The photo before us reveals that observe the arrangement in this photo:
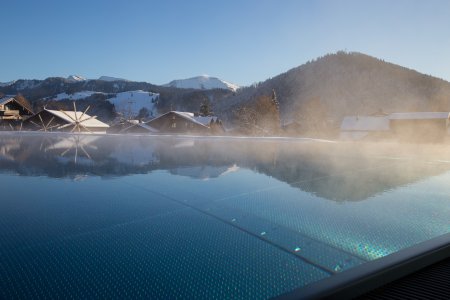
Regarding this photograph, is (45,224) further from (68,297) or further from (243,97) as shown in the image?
(243,97)

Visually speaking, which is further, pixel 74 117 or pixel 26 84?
pixel 26 84

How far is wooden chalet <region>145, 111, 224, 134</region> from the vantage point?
96.8ft

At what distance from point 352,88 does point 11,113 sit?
Result: 6847 cm

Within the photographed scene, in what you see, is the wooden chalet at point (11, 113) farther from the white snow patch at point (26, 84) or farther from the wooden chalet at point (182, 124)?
the white snow patch at point (26, 84)

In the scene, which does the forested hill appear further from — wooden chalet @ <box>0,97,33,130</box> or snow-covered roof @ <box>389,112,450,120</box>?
wooden chalet @ <box>0,97,33,130</box>

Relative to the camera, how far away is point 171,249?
2.48 meters

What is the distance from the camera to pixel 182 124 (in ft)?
98.2

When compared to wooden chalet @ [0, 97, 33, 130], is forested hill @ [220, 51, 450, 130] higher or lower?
higher

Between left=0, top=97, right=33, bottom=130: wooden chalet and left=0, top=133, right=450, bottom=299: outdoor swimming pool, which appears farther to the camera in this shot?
left=0, top=97, right=33, bottom=130: wooden chalet

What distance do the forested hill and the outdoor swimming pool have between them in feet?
178

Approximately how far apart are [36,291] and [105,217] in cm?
156

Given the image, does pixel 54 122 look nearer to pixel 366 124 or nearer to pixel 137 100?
pixel 366 124

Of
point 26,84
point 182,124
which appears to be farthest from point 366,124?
point 26,84

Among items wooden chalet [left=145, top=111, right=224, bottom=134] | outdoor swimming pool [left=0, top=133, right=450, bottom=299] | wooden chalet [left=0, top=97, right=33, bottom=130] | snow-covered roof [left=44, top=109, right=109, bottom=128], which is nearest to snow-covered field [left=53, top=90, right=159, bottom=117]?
wooden chalet [left=0, top=97, right=33, bottom=130]
